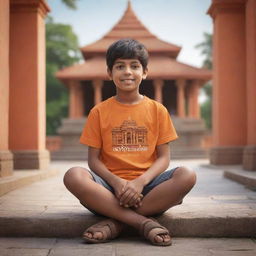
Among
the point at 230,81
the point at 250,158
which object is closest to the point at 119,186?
the point at 250,158

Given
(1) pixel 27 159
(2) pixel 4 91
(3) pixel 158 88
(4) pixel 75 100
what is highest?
(3) pixel 158 88

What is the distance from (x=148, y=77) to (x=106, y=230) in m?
18.0

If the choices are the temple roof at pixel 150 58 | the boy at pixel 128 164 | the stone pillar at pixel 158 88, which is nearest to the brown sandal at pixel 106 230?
the boy at pixel 128 164

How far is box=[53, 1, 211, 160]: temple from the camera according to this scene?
20125 mm

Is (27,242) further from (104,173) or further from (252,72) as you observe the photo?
(252,72)

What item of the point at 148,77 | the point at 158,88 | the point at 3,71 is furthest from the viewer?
the point at 158,88

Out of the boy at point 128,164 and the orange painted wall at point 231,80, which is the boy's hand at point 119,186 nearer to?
the boy at point 128,164

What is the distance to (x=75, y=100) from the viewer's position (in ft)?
70.8

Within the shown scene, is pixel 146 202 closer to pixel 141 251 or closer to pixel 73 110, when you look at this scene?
pixel 141 251

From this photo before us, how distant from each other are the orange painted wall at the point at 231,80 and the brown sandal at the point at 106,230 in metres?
6.41

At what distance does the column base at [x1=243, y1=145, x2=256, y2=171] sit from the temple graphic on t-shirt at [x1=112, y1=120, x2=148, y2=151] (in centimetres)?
383

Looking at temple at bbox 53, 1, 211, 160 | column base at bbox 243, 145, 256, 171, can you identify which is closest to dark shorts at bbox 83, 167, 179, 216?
column base at bbox 243, 145, 256, 171

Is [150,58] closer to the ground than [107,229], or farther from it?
farther from it

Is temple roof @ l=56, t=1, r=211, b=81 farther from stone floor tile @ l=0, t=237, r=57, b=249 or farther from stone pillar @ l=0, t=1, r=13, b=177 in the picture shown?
stone floor tile @ l=0, t=237, r=57, b=249
